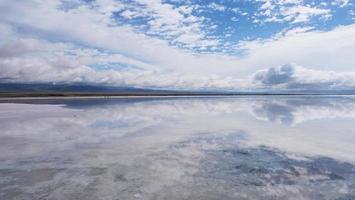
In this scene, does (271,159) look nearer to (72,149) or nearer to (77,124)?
(72,149)

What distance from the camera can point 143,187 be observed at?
21.9 feet

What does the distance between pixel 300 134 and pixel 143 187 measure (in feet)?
33.2

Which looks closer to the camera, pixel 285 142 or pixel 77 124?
pixel 285 142

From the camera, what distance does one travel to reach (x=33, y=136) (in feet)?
42.0

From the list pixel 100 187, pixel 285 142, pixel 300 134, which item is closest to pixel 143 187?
pixel 100 187

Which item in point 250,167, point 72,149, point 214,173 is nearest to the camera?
point 214,173

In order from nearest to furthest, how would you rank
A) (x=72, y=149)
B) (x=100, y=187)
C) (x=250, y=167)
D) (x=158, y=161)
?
1. (x=100, y=187)
2. (x=250, y=167)
3. (x=158, y=161)
4. (x=72, y=149)

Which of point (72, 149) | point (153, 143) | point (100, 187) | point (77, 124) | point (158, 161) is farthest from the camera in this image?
point (77, 124)

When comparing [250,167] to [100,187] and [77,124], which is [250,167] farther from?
[77,124]

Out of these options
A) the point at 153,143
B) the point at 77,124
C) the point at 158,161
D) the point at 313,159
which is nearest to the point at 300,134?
the point at 313,159

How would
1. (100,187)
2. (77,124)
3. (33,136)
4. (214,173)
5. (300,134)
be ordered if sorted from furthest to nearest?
1. (77,124)
2. (300,134)
3. (33,136)
4. (214,173)
5. (100,187)

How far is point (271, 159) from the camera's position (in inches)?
365

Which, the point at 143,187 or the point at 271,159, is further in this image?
A: the point at 271,159

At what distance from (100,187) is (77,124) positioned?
10821 millimetres
